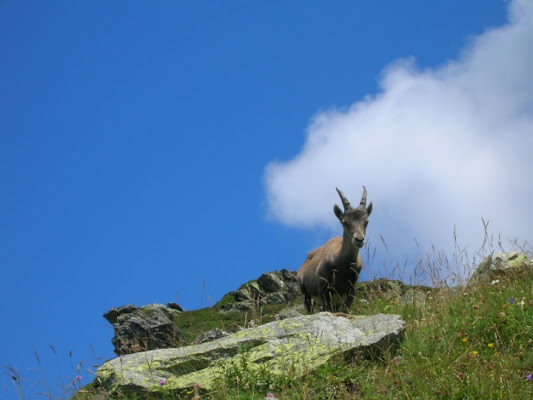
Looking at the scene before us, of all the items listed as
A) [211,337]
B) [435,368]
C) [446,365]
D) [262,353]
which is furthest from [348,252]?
[435,368]

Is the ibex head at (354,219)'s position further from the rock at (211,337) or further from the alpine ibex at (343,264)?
the rock at (211,337)

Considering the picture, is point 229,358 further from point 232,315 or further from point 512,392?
point 232,315

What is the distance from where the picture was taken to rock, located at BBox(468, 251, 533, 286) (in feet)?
45.9

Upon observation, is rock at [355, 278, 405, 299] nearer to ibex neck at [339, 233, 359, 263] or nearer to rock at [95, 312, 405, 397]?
ibex neck at [339, 233, 359, 263]

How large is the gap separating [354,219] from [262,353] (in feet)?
26.8

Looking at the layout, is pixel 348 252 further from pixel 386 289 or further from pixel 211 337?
pixel 211 337

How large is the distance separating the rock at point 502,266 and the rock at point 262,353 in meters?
4.72

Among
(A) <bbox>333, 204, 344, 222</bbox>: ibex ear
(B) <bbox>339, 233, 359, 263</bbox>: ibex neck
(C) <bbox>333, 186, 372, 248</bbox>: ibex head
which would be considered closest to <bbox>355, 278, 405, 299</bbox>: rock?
(B) <bbox>339, 233, 359, 263</bbox>: ibex neck

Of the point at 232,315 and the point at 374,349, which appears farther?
the point at 232,315

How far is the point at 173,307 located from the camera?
57438 millimetres

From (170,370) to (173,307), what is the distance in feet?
162

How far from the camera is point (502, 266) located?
50.3ft

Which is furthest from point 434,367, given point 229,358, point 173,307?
point 173,307

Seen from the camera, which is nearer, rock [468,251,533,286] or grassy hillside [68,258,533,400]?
grassy hillside [68,258,533,400]
